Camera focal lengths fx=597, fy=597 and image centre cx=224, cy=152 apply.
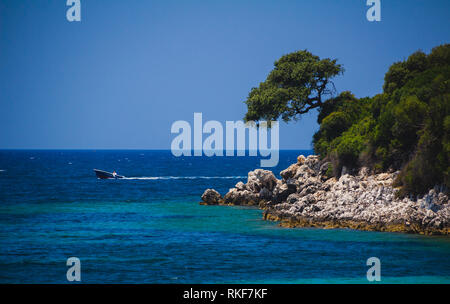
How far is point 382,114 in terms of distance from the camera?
42.8 m

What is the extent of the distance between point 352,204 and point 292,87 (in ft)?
56.3

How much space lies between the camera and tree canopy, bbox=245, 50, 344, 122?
5334 centimetres

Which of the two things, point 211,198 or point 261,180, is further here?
point 211,198

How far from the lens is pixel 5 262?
30672mm

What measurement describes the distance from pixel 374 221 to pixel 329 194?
16.6ft

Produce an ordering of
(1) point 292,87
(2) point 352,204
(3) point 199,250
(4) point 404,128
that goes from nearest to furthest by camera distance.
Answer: (3) point 199,250, (4) point 404,128, (2) point 352,204, (1) point 292,87

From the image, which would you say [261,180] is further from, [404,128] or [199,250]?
[199,250]

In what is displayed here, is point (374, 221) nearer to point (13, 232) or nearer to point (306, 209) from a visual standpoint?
point (306, 209)

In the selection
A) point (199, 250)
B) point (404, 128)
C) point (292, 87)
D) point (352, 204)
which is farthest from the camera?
point (292, 87)

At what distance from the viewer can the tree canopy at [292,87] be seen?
53344 millimetres

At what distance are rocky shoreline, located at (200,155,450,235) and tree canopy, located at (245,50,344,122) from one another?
229 inches

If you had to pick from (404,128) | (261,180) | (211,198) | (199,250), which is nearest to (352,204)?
(404,128)

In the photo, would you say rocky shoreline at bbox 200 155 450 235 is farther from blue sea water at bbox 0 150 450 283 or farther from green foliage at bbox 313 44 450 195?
blue sea water at bbox 0 150 450 283
